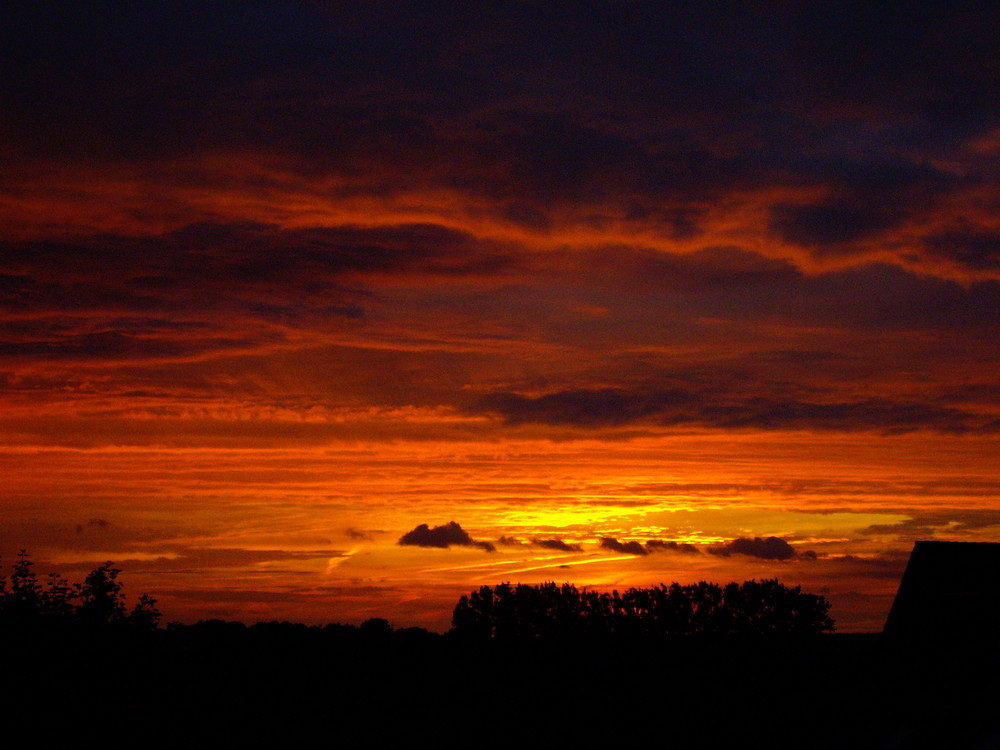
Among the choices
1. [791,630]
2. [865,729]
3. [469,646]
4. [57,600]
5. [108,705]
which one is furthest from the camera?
[791,630]

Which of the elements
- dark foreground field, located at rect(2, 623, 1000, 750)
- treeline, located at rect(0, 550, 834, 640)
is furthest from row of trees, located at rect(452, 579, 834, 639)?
dark foreground field, located at rect(2, 623, 1000, 750)

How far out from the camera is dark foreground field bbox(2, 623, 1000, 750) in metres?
22.9

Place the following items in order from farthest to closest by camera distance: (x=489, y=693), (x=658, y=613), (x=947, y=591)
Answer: (x=658, y=613) < (x=489, y=693) < (x=947, y=591)

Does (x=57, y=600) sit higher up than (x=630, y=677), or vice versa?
(x=57, y=600)

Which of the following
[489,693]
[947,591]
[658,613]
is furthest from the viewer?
[658,613]

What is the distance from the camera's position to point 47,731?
1111 inches

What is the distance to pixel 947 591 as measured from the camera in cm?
2377

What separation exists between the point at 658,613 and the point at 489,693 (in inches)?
2300

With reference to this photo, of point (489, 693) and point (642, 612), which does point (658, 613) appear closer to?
point (642, 612)

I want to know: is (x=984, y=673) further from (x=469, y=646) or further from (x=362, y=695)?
(x=469, y=646)

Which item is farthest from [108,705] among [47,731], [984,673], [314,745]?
[984,673]

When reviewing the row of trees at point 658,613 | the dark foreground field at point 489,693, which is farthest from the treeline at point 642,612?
the dark foreground field at point 489,693

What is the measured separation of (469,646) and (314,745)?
14.4 meters

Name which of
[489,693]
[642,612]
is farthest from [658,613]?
[489,693]
